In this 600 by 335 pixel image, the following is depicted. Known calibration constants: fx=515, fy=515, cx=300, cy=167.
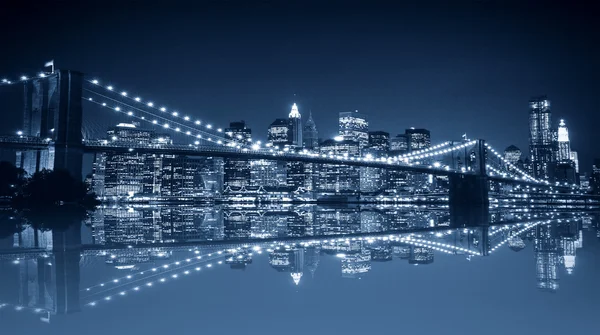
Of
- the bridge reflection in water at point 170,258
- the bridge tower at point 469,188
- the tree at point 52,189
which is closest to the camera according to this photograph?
the bridge reflection in water at point 170,258

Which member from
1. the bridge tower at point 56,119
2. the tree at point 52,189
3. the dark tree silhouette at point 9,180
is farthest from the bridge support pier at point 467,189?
the dark tree silhouette at point 9,180

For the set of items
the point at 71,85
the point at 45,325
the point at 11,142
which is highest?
the point at 71,85

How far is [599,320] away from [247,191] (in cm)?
8133

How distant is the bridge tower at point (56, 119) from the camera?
31.4 metres

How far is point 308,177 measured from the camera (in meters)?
93.2

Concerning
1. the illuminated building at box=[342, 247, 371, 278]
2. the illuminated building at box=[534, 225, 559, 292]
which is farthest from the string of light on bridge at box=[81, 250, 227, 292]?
the illuminated building at box=[534, 225, 559, 292]

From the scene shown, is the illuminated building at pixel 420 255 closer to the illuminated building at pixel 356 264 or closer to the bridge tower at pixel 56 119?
the illuminated building at pixel 356 264

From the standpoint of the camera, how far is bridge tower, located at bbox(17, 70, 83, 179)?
103 ft

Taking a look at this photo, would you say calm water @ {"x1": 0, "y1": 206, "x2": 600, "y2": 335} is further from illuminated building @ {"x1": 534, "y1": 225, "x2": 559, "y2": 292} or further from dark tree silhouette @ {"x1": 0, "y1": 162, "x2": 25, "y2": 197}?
dark tree silhouette @ {"x1": 0, "y1": 162, "x2": 25, "y2": 197}

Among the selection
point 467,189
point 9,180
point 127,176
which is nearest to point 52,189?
point 9,180

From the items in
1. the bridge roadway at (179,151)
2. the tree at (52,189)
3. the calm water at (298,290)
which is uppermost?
the bridge roadway at (179,151)

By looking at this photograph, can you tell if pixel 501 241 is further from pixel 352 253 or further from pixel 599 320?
pixel 599 320

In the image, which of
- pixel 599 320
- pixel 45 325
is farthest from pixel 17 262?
pixel 599 320

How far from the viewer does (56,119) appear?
105 feet
